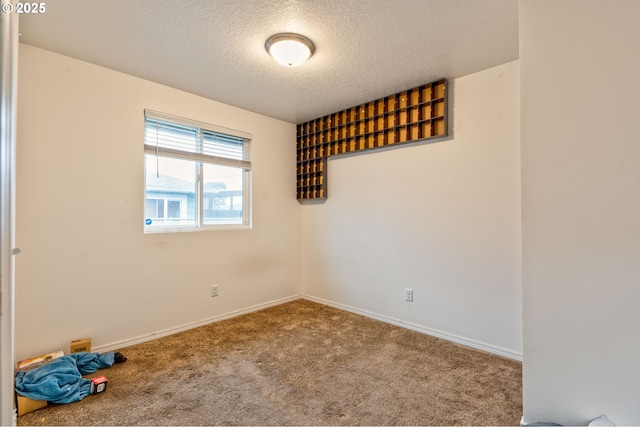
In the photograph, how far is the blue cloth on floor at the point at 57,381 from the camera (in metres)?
1.80

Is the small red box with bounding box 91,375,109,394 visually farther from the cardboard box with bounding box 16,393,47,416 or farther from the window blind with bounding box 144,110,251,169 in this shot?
the window blind with bounding box 144,110,251,169

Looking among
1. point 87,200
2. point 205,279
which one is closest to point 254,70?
point 87,200

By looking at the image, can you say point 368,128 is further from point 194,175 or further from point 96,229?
point 96,229

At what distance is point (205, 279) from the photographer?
10.5ft

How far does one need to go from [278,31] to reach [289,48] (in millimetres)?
127

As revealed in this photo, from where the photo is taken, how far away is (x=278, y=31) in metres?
2.05

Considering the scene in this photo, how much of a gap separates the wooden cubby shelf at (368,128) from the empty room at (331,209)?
3 centimetres

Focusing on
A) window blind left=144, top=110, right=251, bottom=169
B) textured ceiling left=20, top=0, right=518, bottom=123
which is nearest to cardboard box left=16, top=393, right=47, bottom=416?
window blind left=144, top=110, right=251, bottom=169

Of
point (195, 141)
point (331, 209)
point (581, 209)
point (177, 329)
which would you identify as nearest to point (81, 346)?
point (177, 329)

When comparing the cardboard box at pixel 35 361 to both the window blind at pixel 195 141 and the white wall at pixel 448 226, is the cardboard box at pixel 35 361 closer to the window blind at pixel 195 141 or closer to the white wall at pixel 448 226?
the window blind at pixel 195 141

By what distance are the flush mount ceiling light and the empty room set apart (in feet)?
0.06

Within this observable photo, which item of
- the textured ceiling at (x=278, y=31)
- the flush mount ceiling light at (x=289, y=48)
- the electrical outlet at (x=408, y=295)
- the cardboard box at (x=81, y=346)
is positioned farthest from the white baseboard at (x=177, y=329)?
the flush mount ceiling light at (x=289, y=48)

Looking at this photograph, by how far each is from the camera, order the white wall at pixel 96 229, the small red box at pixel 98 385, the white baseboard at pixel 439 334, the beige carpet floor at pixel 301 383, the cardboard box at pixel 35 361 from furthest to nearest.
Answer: the white baseboard at pixel 439 334, the white wall at pixel 96 229, the cardboard box at pixel 35 361, the small red box at pixel 98 385, the beige carpet floor at pixel 301 383

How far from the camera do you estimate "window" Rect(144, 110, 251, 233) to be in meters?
2.88
